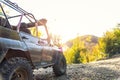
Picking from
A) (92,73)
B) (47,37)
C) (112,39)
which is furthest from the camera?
(112,39)

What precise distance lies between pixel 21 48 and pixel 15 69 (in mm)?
701

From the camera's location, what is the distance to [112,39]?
3694 centimetres

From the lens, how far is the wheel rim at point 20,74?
18.5 feet

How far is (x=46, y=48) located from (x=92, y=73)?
2.61 metres

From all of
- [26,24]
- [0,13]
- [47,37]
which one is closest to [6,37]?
[0,13]

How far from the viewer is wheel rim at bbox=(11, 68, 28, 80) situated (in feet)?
18.5

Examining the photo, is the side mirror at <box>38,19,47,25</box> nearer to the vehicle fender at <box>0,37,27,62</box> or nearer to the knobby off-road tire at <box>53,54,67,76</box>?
the knobby off-road tire at <box>53,54,67,76</box>

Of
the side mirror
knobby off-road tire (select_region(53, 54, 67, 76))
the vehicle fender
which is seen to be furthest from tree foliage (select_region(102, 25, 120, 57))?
the vehicle fender

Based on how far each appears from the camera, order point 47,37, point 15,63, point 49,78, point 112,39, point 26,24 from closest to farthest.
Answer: point 15,63, point 26,24, point 47,37, point 49,78, point 112,39

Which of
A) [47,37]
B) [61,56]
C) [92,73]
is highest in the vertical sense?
[47,37]

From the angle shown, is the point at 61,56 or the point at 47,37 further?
the point at 61,56

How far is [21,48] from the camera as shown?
6062mm

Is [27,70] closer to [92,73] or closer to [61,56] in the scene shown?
[61,56]

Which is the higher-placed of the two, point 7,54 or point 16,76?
point 7,54
